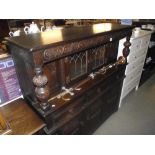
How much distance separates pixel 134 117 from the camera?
7.41ft

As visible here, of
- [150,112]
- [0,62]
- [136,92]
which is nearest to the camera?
[0,62]

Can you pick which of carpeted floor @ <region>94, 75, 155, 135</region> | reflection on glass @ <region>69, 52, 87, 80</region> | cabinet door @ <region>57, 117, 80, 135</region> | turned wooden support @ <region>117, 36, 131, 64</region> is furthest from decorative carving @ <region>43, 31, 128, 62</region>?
carpeted floor @ <region>94, 75, 155, 135</region>

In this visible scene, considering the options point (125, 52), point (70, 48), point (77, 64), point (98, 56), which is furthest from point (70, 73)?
point (125, 52)

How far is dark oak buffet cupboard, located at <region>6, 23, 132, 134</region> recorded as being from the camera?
3.09 ft

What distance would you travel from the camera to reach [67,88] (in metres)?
1.36

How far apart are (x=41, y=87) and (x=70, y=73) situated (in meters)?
0.43

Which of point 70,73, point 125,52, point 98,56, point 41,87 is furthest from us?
point 125,52

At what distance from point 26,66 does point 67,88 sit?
0.47m

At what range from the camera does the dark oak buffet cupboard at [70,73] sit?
94 cm

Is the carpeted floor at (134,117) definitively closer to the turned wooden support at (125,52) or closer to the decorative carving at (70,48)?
the turned wooden support at (125,52)

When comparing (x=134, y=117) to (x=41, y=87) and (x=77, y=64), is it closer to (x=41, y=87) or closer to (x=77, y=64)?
(x=77, y=64)

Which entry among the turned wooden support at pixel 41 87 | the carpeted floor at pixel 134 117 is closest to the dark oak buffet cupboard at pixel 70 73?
the turned wooden support at pixel 41 87
